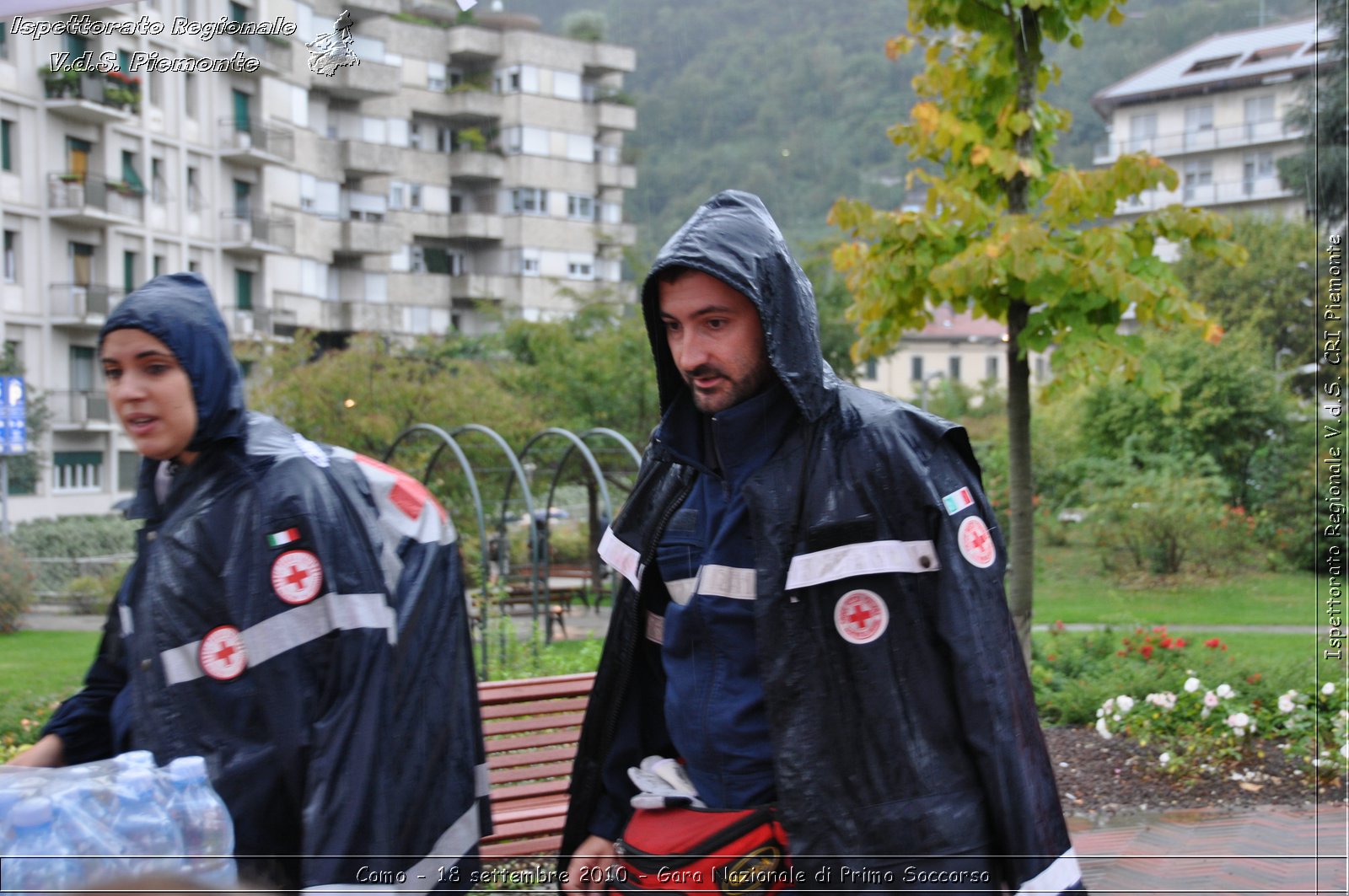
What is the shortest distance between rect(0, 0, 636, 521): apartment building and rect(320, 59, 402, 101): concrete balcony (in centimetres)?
10

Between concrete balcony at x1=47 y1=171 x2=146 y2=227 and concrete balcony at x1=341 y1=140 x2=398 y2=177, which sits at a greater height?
concrete balcony at x1=341 y1=140 x2=398 y2=177

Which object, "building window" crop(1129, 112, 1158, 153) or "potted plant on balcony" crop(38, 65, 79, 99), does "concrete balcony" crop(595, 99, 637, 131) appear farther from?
"building window" crop(1129, 112, 1158, 153)

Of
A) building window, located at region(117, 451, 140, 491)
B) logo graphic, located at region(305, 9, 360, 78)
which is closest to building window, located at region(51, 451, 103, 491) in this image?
building window, located at region(117, 451, 140, 491)

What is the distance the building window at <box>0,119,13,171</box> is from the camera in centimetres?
2005

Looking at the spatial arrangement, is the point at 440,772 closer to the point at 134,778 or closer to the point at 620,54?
the point at 134,778

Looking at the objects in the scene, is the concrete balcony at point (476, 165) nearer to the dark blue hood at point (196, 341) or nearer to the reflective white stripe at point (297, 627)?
the dark blue hood at point (196, 341)

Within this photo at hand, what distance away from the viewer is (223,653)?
2641mm

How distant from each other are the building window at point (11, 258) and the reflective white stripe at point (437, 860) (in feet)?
74.9

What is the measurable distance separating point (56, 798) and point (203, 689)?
0.39 m

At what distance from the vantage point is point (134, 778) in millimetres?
2416

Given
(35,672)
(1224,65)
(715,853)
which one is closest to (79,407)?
(35,672)

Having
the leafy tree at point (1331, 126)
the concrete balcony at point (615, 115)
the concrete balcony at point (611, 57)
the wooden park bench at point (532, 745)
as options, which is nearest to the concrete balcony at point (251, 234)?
the concrete balcony at point (611, 57)

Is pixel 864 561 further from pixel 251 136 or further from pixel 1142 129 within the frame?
pixel 251 136

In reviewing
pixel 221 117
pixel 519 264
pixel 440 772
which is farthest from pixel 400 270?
pixel 440 772
